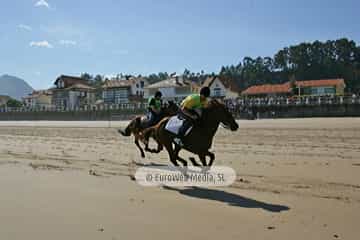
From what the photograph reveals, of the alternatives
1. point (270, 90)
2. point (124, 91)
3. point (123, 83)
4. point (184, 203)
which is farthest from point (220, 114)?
point (123, 83)

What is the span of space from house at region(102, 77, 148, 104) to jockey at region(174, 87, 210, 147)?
99.6m

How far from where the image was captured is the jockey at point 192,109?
9.70m

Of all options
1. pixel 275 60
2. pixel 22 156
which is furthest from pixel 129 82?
pixel 22 156

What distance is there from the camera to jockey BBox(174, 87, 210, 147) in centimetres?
970

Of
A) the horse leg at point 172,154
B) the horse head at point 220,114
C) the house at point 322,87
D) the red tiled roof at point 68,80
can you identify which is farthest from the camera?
the red tiled roof at point 68,80

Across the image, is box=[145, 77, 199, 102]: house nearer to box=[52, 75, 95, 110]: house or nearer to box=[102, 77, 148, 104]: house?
Answer: box=[102, 77, 148, 104]: house

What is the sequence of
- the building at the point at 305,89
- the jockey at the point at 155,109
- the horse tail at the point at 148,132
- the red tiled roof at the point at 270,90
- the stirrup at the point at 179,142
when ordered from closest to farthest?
the stirrup at the point at 179,142, the horse tail at the point at 148,132, the jockey at the point at 155,109, the building at the point at 305,89, the red tiled roof at the point at 270,90

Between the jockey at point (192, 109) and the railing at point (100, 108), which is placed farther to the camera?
the railing at point (100, 108)

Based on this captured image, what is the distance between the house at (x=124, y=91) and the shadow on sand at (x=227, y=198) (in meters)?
101

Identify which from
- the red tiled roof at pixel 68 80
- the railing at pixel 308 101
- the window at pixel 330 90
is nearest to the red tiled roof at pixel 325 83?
the window at pixel 330 90

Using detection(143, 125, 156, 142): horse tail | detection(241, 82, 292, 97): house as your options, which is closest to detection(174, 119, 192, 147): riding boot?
detection(143, 125, 156, 142): horse tail

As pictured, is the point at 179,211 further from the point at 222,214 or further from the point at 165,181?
the point at 165,181

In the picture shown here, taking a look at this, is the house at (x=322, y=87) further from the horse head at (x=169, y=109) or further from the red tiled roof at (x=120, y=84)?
the horse head at (x=169, y=109)

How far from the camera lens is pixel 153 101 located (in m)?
12.9
